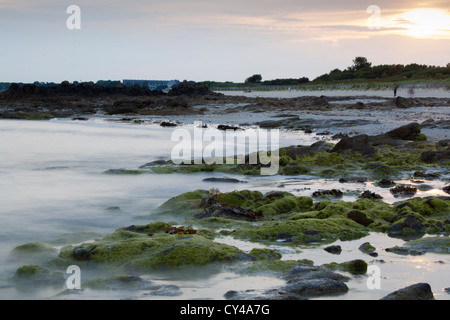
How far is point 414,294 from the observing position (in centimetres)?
466

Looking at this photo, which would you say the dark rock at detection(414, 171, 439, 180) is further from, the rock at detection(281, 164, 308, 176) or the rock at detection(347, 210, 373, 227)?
the rock at detection(347, 210, 373, 227)

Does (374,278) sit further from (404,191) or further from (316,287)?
(404,191)

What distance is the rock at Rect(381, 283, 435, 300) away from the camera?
15.2 ft

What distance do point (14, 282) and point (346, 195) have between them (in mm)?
6020

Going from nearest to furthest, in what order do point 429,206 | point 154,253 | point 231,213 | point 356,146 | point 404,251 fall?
point 154,253 < point 404,251 < point 231,213 < point 429,206 < point 356,146

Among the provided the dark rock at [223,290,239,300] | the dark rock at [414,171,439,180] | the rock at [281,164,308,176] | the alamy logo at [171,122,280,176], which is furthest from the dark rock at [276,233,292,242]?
the dark rock at [414,171,439,180]

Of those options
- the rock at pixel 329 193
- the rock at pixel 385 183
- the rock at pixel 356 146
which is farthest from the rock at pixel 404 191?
the rock at pixel 356 146

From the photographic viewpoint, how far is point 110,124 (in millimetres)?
32344

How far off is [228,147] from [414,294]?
15361mm

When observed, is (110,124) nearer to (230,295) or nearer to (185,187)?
(185,187)

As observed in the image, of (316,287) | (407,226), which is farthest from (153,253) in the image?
(407,226)

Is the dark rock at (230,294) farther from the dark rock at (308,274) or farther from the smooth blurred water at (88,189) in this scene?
the dark rock at (308,274)

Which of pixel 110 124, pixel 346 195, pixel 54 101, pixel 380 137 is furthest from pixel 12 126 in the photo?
pixel 346 195

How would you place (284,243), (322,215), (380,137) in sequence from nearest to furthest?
(284,243), (322,215), (380,137)
